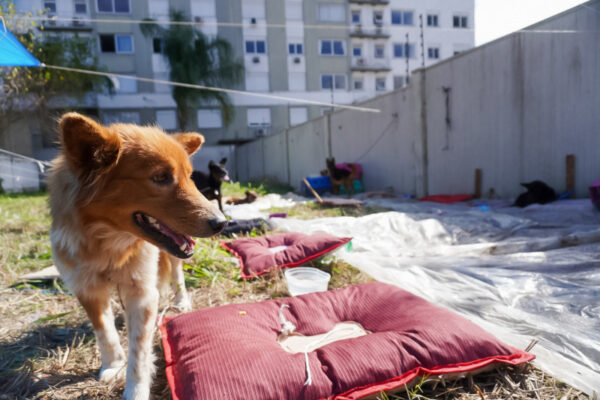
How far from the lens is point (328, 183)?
11.0 m

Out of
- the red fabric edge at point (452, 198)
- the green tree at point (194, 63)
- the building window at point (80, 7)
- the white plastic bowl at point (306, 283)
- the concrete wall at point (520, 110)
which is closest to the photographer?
the white plastic bowl at point (306, 283)

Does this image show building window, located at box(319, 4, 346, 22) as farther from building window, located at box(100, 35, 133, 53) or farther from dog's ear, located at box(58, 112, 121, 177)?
dog's ear, located at box(58, 112, 121, 177)

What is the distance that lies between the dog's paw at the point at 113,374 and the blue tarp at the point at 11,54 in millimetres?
4887

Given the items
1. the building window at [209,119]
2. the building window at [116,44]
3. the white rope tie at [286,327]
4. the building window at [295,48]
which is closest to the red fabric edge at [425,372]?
the white rope tie at [286,327]

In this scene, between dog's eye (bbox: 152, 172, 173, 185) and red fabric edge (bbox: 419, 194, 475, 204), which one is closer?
dog's eye (bbox: 152, 172, 173, 185)

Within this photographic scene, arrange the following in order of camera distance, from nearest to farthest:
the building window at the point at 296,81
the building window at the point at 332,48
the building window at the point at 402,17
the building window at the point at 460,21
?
1. the building window at the point at 296,81
2. the building window at the point at 332,48
3. the building window at the point at 460,21
4. the building window at the point at 402,17

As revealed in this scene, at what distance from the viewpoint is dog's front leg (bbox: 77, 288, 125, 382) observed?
1733 millimetres

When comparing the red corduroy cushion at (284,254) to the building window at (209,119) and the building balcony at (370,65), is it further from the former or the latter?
the building balcony at (370,65)

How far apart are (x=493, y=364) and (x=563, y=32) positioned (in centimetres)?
643

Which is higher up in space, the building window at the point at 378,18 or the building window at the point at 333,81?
the building window at the point at 378,18

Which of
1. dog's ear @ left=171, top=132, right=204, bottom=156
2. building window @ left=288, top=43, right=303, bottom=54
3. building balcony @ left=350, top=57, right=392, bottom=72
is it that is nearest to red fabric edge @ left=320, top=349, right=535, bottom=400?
dog's ear @ left=171, top=132, right=204, bottom=156

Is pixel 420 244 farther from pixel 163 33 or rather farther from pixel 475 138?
pixel 163 33

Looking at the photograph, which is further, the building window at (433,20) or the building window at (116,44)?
the building window at (433,20)

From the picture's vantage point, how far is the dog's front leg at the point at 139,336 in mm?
1567
